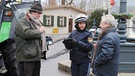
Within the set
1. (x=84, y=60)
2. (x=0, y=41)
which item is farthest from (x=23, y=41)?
(x=0, y=41)

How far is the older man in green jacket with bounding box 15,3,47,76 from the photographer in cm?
432

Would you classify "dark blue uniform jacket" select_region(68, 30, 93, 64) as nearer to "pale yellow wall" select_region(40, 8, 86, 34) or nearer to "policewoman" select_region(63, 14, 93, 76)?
"policewoman" select_region(63, 14, 93, 76)

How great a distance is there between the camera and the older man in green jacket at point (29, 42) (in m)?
4.32

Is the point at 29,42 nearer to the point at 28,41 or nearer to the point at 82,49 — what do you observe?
the point at 28,41

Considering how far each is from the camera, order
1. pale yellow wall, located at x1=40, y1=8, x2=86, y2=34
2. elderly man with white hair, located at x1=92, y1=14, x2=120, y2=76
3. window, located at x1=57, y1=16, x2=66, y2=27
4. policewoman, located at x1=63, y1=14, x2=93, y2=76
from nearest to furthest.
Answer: elderly man with white hair, located at x1=92, y1=14, x2=120, y2=76 → policewoman, located at x1=63, y1=14, x2=93, y2=76 → pale yellow wall, located at x1=40, y1=8, x2=86, y2=34 → window, located at x1=57, y1=16, x2=66, y2=27

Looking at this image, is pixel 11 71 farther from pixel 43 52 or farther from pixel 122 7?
pixel 122 7

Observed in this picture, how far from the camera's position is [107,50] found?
12.4ft

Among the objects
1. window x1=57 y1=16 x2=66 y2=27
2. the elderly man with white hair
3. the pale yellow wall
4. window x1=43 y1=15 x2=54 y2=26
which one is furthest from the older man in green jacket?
window x1=57 y1=16 x2=66 y2=27

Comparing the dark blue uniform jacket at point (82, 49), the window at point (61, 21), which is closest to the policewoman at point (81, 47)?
the dark blue uniform jacket at point (82, 49)

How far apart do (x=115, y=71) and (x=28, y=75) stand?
4.86 ft

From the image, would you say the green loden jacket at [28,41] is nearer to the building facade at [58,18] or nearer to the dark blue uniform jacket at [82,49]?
the dark blue uniform jacket at [82,49]

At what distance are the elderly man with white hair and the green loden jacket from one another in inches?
40.1

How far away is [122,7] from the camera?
688 centimetres

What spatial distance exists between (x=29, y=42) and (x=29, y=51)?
150mm
